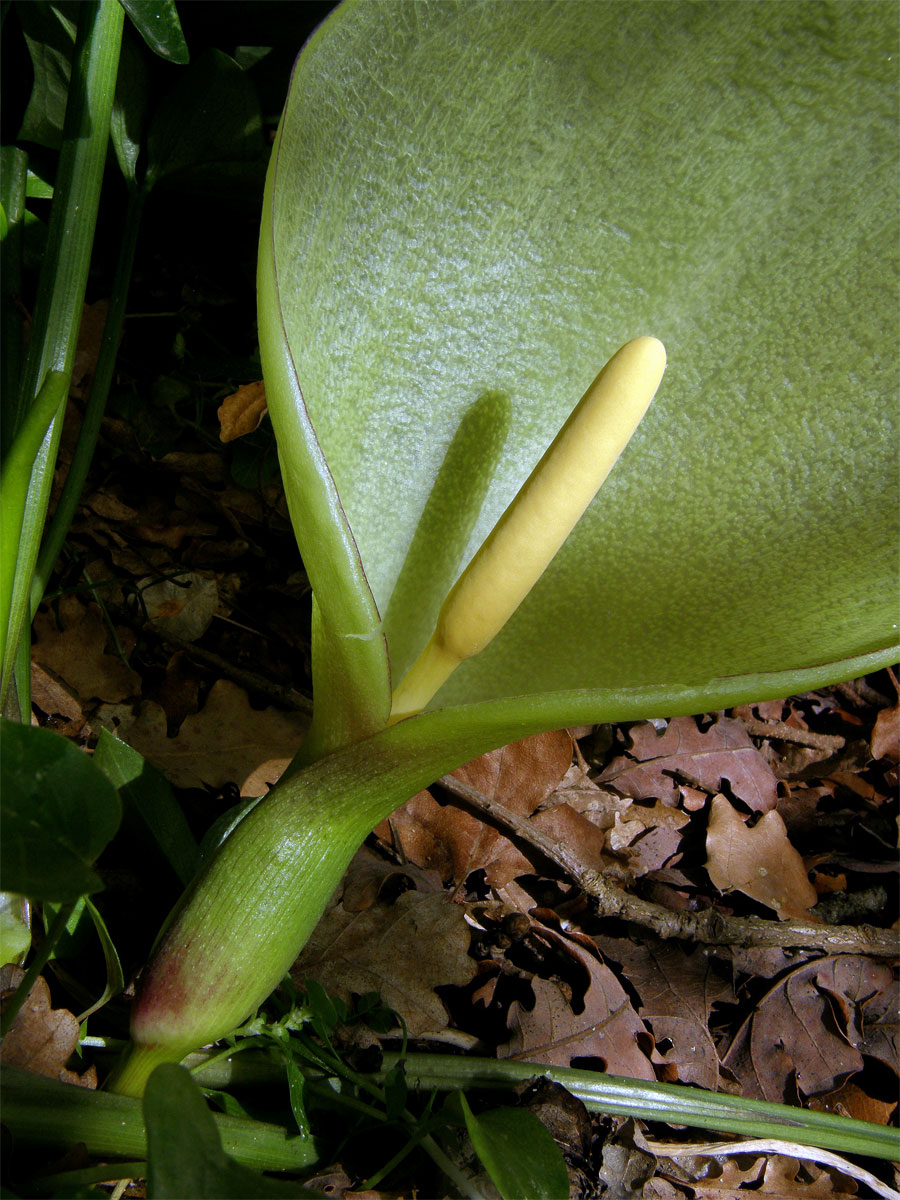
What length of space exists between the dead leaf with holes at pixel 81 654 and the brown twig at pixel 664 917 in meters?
0.42

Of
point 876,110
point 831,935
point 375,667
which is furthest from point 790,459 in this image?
point 831,935

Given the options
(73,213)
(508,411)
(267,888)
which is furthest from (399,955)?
(73,213)

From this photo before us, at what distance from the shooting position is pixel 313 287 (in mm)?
766

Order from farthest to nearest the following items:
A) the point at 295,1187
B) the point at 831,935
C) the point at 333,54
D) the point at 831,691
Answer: the point at 831,691 → the point at 831,935 → the point at 333,54 → the point at 295,1187

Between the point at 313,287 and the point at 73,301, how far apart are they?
0.96 ft

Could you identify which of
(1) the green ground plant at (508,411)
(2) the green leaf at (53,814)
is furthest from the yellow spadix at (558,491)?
(2) the green leaf at (53,814)

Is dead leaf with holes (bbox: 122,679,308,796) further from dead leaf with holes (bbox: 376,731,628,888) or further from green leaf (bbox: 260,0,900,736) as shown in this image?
green leaf (bbox: 260,0,900,736)

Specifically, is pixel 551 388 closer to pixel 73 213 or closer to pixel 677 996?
pixel 73 213

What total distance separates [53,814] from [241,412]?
2.53ft

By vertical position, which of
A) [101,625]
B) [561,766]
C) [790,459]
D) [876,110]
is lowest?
[561,766]

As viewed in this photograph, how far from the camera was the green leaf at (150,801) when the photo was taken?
2.78 ft

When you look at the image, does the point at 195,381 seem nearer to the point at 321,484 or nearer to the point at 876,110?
the point at 321,484

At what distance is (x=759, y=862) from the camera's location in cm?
120

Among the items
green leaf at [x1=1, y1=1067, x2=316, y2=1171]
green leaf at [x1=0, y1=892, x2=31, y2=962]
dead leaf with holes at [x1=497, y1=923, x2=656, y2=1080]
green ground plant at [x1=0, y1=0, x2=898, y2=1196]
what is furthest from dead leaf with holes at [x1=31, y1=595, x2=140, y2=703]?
dead leaf with holes at [x1=497, y1=923, x2=656, y2=1080]
